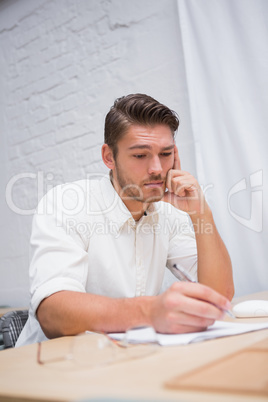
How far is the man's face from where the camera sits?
1323 millimetres

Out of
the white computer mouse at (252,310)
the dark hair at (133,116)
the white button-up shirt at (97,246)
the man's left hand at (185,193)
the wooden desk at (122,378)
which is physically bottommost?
the white computer mouse at (252,310)

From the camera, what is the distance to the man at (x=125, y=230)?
1.03m

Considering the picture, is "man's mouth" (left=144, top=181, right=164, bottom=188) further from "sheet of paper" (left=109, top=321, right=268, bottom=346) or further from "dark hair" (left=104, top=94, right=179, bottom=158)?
"sheet of paper" (left=109, top=321, right=268, bottom=346)

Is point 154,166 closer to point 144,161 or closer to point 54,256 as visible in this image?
point 144,161

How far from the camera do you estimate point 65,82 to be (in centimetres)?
258

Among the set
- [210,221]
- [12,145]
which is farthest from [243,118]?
[12,145]

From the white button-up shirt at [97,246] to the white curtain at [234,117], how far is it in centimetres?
31

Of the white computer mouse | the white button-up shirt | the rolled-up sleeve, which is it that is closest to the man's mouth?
the white button-up shirt

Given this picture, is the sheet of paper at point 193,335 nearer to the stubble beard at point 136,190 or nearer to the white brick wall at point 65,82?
the stubble beard at point 136,190

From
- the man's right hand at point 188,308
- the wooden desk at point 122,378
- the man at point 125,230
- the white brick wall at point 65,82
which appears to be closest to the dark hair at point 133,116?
the man at point 125,230

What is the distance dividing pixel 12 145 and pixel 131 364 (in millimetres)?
2481

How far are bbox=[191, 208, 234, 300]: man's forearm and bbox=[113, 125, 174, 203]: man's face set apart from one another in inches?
7.7

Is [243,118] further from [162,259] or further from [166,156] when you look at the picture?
[162,259]

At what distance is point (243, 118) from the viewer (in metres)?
1.76
